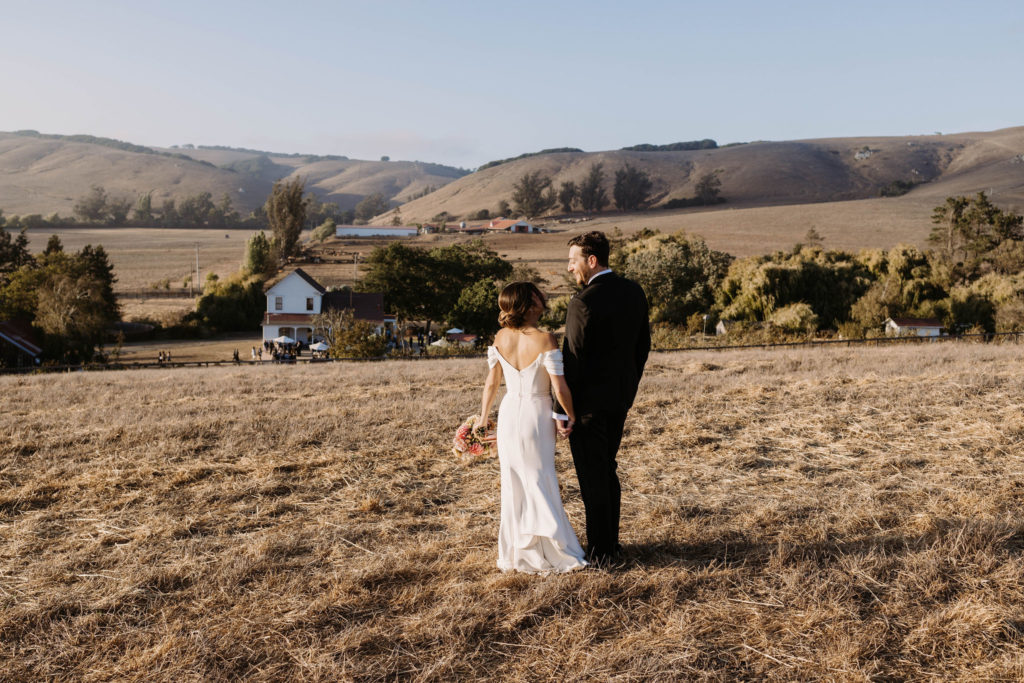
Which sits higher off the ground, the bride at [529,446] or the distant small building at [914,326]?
the bride at [529,446]

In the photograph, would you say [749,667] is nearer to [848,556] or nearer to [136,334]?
[848,556]

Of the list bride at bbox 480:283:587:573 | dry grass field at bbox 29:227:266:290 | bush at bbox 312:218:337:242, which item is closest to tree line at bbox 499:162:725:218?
bush at bbox 312:218:337:242

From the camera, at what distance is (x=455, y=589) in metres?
4.40

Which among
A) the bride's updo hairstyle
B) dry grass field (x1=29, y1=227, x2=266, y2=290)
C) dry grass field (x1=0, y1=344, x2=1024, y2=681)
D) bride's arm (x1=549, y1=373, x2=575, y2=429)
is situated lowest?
dry grass field (x1=0, y1=344, x2=1024, y2=681)

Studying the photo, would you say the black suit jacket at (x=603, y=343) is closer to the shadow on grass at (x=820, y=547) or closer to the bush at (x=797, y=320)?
the shadow on grass at (x=820, y=547)

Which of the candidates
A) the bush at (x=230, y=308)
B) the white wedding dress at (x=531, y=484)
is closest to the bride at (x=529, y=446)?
the white wedding dress at (x=531, y=484)

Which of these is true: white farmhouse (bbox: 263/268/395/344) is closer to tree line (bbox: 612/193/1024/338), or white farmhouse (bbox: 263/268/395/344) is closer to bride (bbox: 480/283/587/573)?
tree line (bbox: 612/193/1024/338)

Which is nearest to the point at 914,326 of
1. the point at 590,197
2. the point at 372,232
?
the point at 372,232

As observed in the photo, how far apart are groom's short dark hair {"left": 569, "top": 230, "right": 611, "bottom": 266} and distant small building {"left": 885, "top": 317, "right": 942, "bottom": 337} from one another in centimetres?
3501

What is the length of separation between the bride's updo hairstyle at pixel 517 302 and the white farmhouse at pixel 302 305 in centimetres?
5201

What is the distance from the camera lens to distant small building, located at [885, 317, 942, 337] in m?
35.5

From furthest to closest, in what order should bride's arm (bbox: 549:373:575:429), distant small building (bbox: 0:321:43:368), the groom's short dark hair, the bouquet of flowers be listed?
distant small building (bbox: 0:321:43:368) < the bouquet of flowers < the groom's short dark hair < bride's arm (bbox: 549:373:575:429)

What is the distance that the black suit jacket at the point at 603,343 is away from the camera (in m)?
4.46

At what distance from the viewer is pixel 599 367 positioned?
4.55m
